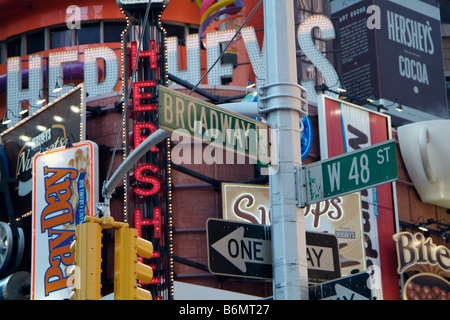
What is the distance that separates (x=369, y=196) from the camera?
29297 millimetres

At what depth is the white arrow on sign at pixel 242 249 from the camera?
33.9ft

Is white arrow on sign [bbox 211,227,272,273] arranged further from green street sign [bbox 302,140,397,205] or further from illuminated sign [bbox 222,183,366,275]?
illuminated sign [bbox 222,183,366,275]

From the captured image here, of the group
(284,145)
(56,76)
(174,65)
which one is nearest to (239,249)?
(284,145)

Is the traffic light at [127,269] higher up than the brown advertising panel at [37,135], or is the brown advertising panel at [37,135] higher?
the brown advertising panel at [37,135]

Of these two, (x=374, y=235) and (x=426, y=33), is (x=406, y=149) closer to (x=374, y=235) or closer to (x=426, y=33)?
(x=374, y=235)

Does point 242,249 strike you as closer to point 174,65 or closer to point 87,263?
point 87,263

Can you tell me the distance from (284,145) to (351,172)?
0.83 meters

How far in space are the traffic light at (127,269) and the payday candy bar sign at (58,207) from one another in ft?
50.9

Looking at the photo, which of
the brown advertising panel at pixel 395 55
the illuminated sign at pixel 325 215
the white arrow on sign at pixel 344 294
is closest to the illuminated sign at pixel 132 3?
the illuminated sign at pixel 325 215

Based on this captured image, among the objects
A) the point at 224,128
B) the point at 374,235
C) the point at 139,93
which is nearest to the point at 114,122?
the point at 139,93

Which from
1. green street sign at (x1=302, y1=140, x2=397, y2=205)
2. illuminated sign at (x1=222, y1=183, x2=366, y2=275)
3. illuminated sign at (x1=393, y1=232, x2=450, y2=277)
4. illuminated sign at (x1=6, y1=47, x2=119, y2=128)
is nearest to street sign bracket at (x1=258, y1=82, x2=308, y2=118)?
green street sign at (x1=302, y1=140, x2=397, y2=205)

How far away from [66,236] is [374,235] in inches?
365

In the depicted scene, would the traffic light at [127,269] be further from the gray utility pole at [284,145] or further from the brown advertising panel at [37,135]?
→ the brown advertising panel at [37,135]

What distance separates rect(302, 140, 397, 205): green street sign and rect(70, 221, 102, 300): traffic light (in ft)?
8.02
